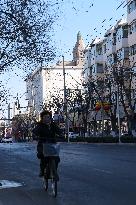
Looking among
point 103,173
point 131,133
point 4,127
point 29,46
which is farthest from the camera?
point 4,127

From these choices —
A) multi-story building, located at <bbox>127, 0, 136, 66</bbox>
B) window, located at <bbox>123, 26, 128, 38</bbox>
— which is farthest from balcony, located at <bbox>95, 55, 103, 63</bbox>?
multi-story building, located at <bbox>127, 0, 136, 66</bbox>

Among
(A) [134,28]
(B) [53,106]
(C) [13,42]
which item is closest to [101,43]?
(B) [53,106]

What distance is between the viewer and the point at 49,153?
1232 centimetres

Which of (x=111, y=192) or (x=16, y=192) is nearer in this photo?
(x=111, y=192)

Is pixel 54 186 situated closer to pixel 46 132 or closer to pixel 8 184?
pixel 46 132

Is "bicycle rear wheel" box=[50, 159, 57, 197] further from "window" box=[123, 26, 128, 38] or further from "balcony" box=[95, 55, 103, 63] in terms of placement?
"balcony" box=[95, 55, 103, 63]

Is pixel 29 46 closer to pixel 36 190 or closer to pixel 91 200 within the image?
pixel 36 190

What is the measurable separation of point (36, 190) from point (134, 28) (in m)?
62.3

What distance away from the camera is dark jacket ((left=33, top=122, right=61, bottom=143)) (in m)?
12.5

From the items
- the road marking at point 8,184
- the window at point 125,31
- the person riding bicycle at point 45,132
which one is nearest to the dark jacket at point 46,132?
the person riding bicycle at point 45,132

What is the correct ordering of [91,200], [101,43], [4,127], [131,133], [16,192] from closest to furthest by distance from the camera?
[91,200] → [16,192] → [131,133] → [101,43] → [4,127]

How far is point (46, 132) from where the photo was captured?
1262 cm

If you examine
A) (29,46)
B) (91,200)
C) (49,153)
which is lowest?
(91,200)

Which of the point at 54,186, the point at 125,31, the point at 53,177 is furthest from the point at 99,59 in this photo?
the point at 54,186
